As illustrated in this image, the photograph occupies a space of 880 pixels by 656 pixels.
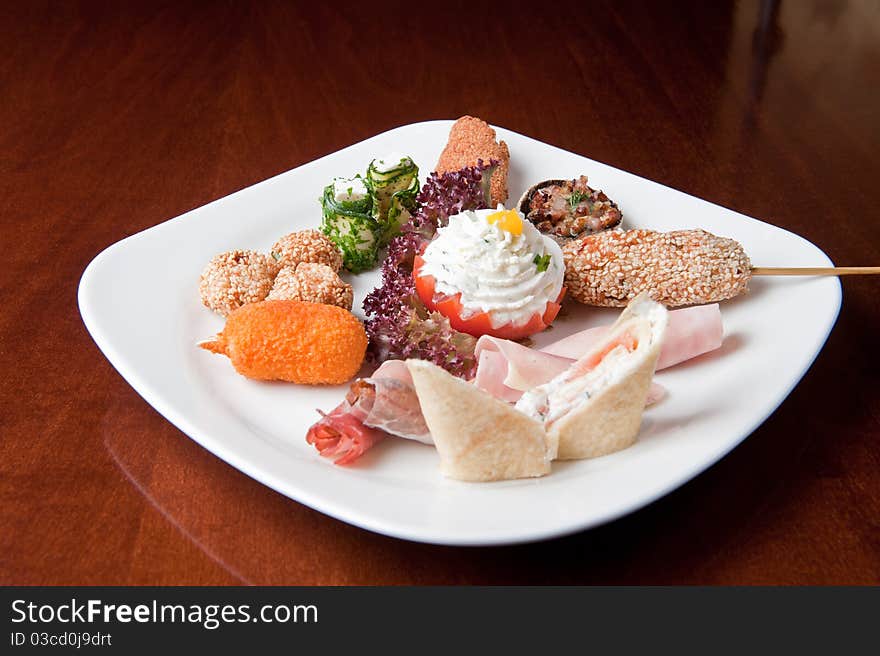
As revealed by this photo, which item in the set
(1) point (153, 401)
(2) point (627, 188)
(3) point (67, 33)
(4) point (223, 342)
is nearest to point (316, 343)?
(4) point (223, 342)

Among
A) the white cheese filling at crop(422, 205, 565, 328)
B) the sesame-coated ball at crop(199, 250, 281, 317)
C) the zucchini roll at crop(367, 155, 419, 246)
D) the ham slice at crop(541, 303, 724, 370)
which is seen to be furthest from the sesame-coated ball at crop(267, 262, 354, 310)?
the ham slice at crop(541, 303, 724, 370)

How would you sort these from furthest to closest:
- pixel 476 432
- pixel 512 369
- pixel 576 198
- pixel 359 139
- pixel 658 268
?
pixel 359 139 → pixel 576 198 → pixel 658 268 → pixel 512 369 → pixel 476 432

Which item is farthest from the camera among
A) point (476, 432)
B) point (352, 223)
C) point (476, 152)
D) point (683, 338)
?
point (476, 152)

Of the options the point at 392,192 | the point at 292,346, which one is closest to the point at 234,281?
the point at 292,346

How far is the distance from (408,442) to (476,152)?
1.52 metres

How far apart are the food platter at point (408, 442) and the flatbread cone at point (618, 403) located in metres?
0.04

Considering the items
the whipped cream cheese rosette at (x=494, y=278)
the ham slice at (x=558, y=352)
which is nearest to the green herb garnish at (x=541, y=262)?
the whipped cream cheese rosette at (x=494, y=278)

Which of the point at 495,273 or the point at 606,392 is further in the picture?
the point at 495,273

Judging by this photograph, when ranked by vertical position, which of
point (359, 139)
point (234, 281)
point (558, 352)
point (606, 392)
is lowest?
point (359, 139)

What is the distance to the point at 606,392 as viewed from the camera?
222 cm

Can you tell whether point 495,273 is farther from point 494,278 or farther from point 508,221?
point 508,221

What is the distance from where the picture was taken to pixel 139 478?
2.40 meters

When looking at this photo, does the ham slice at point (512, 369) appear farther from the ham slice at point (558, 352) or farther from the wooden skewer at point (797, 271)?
the wooden skewer at point (797, 271)

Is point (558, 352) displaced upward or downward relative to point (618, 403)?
downward
